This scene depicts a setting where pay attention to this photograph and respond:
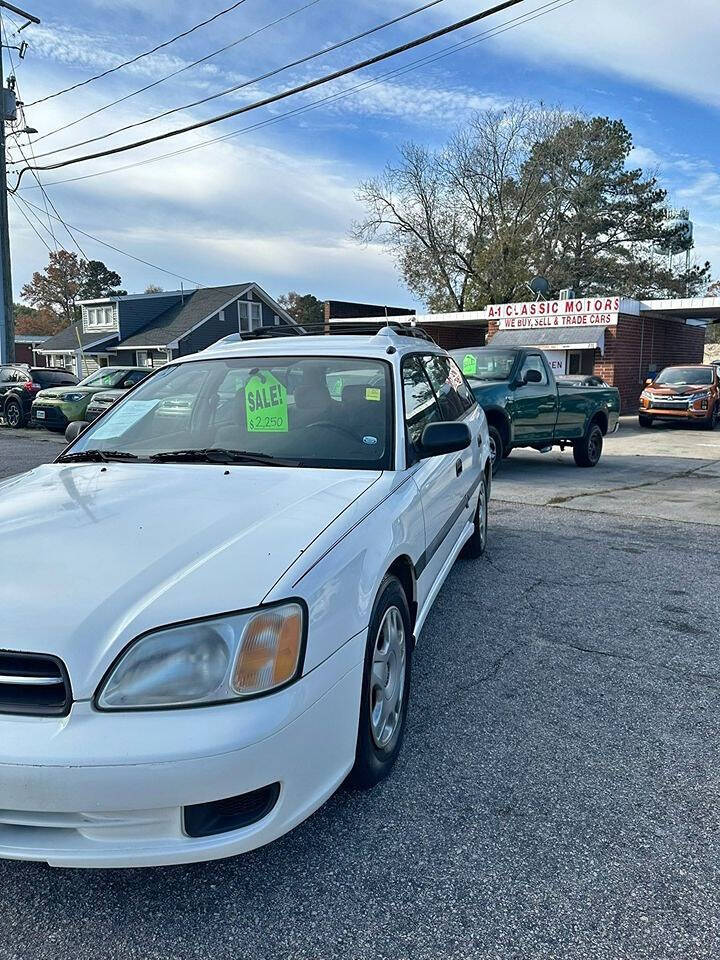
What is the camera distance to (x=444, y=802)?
251 centimetres

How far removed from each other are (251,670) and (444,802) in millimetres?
1052

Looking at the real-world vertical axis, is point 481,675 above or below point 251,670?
below

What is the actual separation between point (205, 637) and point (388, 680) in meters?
0.98

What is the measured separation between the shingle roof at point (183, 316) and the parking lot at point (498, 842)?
36967 millimetres

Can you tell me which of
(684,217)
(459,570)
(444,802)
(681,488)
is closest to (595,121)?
(684,217)

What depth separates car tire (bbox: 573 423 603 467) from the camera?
11281mm

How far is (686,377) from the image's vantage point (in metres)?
18.9

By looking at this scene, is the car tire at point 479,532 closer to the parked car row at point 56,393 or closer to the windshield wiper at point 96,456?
the windshield wiper at point 96,456

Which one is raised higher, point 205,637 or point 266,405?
point 266,405

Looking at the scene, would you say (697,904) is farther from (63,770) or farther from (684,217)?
(684,217)

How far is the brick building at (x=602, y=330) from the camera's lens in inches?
782

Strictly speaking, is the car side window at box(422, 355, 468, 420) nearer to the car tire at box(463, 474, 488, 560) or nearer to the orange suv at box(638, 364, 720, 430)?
the car tire at box(463, 474, 488, 560)

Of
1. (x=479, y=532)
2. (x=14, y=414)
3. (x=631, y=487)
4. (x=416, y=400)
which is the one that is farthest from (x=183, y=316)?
(x=416, y=400)

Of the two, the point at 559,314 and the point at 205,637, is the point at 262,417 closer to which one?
the point at 205,637
